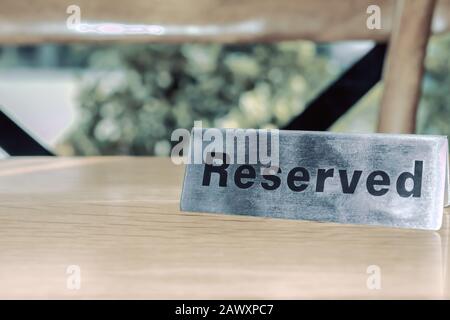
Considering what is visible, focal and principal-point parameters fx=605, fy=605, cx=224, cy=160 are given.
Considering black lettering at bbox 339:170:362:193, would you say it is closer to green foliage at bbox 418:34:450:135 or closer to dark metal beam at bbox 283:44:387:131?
dark metal beam at bbox 283:44:387:131

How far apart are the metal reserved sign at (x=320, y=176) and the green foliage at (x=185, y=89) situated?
247 cm

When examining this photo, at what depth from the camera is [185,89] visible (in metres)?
2.97

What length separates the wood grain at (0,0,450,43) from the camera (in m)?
1.06

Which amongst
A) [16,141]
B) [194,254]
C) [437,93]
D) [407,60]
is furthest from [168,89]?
[194,254]

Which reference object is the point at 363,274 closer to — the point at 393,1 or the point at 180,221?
the point at 180,221

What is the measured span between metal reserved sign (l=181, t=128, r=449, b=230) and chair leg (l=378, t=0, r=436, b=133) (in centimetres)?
34

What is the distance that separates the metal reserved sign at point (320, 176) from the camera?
Result: 0.40 metres

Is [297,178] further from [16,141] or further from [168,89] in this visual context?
[168,89]

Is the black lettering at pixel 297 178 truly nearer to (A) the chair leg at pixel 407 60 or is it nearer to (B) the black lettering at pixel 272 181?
(B) the black lettering at pixel 272 181

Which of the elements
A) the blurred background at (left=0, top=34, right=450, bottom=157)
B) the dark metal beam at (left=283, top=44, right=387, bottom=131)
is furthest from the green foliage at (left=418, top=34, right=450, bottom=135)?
the dark metal beam at (left=283, top=44, right=387, bottom=131)

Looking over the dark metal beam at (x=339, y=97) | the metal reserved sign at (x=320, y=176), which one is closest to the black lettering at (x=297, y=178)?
the metal reserved sign at (x=320, y=176)

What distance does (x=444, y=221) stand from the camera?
445 millimetres

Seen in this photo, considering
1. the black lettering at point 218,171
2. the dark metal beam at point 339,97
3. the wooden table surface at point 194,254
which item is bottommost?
the wooden table surface at point 194,254
